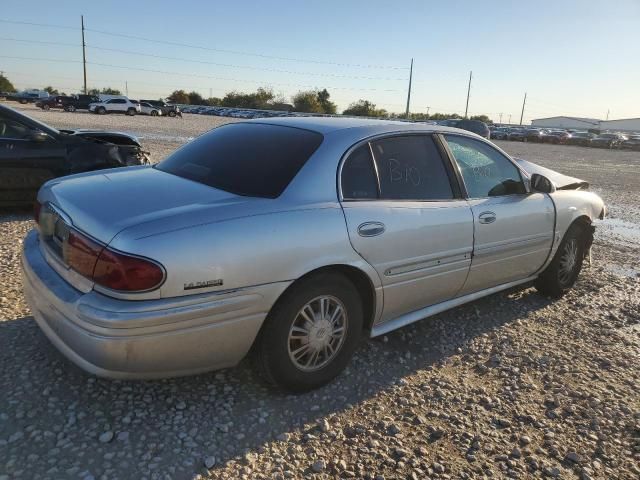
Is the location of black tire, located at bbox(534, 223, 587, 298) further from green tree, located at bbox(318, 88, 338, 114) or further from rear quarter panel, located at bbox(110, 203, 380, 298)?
green tree, located at bbox(318, 88, 338, 114)

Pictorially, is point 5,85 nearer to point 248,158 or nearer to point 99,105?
point 99,105

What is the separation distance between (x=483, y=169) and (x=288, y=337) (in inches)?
88.3

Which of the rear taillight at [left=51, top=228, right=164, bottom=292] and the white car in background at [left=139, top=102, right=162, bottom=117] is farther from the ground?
the white car in background at [left=139, top=102, right=162, bottom=117]

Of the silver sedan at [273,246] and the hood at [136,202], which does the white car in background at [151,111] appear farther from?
the hood at [136,202]

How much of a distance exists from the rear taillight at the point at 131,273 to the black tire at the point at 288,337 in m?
0.68

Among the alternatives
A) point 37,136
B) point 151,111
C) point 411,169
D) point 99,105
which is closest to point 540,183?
point 411,169

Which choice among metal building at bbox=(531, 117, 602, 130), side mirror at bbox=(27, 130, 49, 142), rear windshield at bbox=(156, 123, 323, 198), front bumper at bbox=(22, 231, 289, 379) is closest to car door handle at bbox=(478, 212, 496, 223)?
rear windshield at bbox=(156, 123, 323, 198)

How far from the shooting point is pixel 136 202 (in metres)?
2.66

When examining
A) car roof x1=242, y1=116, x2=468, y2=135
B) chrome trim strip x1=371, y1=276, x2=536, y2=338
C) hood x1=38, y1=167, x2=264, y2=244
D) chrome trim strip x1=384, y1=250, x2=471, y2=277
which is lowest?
chrome trim strip x1=371, y1=276, x2=536, y2=338

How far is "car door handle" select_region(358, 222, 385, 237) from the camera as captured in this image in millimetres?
2961

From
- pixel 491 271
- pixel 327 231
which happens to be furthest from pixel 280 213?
pixel 491 271

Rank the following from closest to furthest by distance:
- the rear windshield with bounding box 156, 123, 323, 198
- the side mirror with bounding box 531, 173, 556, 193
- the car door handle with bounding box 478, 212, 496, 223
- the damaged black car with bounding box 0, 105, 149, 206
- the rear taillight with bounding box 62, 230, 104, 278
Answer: the rear taillight with bounding box 62, 230, 104, 278, the rear windshield with bounding box 156, 123, 323, 198, the car door handle with bounding box 478, 212, 496, 223, the side mirror with bounding box 531, 173, 556, 193, the damaged black car with bounding box 0, 105, 149, 206

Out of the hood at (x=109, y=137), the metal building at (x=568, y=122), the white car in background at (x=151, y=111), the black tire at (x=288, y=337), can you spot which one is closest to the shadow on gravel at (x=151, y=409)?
the black tire at (x=288, y=337)

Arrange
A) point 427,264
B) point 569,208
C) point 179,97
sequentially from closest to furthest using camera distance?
point 427,264, point 569,208, point 179,97
